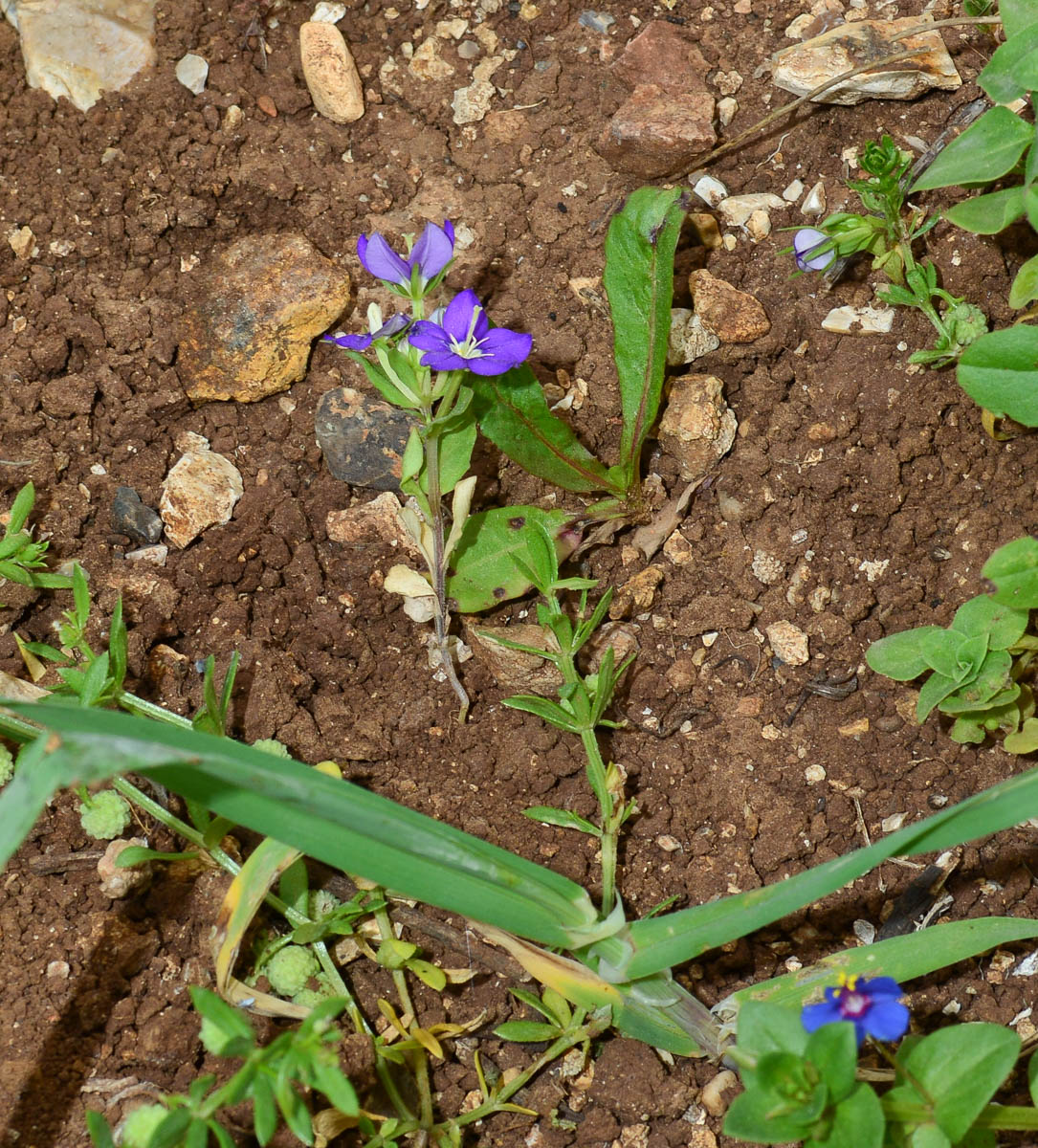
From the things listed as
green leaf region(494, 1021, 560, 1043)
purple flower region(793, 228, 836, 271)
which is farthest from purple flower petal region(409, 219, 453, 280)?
green leaf region(494, 1021, 560, 1043)

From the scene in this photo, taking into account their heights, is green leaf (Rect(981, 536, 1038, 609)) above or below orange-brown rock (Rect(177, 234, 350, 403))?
below

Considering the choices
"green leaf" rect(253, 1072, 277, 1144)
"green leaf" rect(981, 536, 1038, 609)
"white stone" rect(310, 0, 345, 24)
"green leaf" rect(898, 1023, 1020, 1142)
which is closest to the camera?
"green leaf" rect(253, 1072, 277, 1144)

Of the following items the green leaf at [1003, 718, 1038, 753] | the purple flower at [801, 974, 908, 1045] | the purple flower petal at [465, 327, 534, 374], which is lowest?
the green leaf at [1003, 718, 1038, 753]

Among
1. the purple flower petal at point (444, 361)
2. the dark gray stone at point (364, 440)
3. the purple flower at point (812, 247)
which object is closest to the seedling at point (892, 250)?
the purple flower at point (812, 247)

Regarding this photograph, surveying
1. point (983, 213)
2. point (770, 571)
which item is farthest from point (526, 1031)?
point (983, 213)

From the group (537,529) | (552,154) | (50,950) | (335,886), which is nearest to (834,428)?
(537,529)

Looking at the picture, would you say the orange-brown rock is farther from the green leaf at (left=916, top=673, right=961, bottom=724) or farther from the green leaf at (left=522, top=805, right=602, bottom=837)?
the green leaf at (left=916, top=673, right=961, bottom=724)
